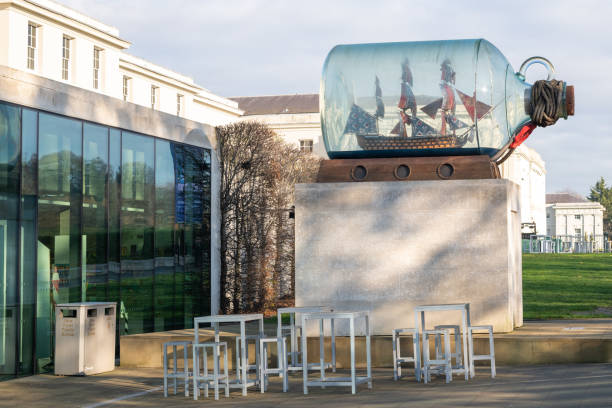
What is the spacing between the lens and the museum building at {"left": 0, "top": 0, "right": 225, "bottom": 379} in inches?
610

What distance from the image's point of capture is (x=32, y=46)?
2024 inches

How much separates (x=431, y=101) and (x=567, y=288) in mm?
20106

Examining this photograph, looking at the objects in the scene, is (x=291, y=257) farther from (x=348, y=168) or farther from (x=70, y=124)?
(x=348, y=168)

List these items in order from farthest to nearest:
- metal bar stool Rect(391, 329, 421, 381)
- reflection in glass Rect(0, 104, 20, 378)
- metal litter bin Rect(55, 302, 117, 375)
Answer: reflection in glass Rect(0, 104, 20, 378) < metal litter bin Rect(55, 302, 117, 375) < metal bar stool Rect(391, 329, 421, 381)

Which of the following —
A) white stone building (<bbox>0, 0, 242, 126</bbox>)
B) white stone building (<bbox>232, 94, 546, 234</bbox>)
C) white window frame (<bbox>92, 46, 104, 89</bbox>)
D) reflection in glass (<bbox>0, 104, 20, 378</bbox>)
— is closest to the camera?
reflection in glass (<bbox>0, 104, 20, 378</bbox>)

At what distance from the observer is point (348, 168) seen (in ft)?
44.1

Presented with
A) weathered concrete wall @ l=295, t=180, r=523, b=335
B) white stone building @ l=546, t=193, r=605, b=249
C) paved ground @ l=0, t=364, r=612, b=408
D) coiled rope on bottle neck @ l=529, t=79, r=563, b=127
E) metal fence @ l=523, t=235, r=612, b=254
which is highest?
white stone building @ l=546, t=193, r=605, b=249

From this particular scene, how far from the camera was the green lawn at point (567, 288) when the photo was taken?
23562mm

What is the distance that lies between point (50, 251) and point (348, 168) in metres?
6.88

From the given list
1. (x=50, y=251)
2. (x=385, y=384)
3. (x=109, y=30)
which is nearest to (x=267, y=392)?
(x=385, y=384)

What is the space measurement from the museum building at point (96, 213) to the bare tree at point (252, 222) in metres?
5.44

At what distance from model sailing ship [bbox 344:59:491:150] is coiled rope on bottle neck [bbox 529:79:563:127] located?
766 mm

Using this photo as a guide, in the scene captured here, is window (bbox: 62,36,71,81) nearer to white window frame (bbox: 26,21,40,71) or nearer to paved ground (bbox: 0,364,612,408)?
white window frame (bbox: 26,21,40,71)

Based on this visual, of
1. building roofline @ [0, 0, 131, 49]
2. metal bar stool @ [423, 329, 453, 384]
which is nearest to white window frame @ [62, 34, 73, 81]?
building roofline @ [0, 0, 131, 49]
